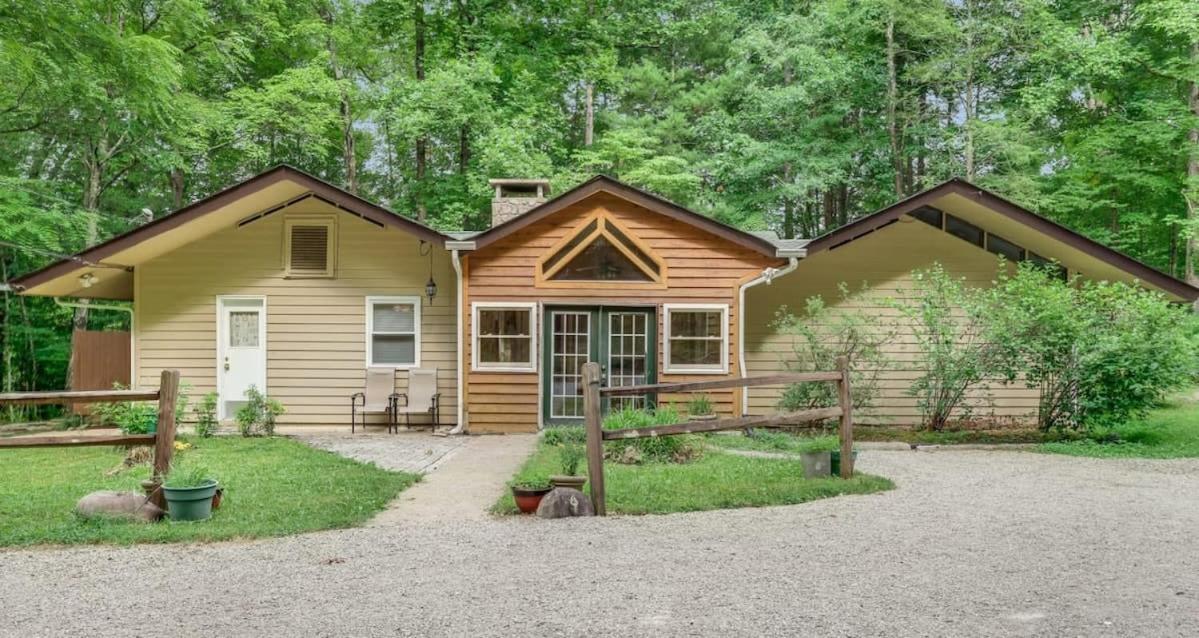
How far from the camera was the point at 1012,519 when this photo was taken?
5242mm

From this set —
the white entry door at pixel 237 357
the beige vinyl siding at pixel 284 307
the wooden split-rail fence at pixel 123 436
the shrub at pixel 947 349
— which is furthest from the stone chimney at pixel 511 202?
the wooden split-rail fence at pixel 123 436

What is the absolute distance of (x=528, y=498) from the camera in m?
5.42

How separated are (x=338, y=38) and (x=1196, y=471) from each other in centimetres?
1877

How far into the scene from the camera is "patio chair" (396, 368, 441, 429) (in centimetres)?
1095

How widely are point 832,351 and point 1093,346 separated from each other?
309cm

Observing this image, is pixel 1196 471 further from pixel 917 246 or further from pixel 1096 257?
pixel 917 246

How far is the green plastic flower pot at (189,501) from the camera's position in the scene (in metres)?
5.02

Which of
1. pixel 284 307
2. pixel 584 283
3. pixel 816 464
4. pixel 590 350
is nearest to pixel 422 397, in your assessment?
pixel 284 307

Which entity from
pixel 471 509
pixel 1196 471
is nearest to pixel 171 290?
pixel 471 509

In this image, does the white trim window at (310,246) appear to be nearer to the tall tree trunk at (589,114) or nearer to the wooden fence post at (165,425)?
the wooden fence post at (165,425)

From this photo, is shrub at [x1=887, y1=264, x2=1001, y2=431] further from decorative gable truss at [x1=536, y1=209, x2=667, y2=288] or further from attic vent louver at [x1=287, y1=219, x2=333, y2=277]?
attic vent louver at [x1=287, y1=219, x2=333, y2=277]

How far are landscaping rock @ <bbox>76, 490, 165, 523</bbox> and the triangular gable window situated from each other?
609 centimetres

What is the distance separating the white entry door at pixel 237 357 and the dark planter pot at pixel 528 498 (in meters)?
7.27

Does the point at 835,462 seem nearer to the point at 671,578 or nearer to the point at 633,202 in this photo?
the point at 671,578
